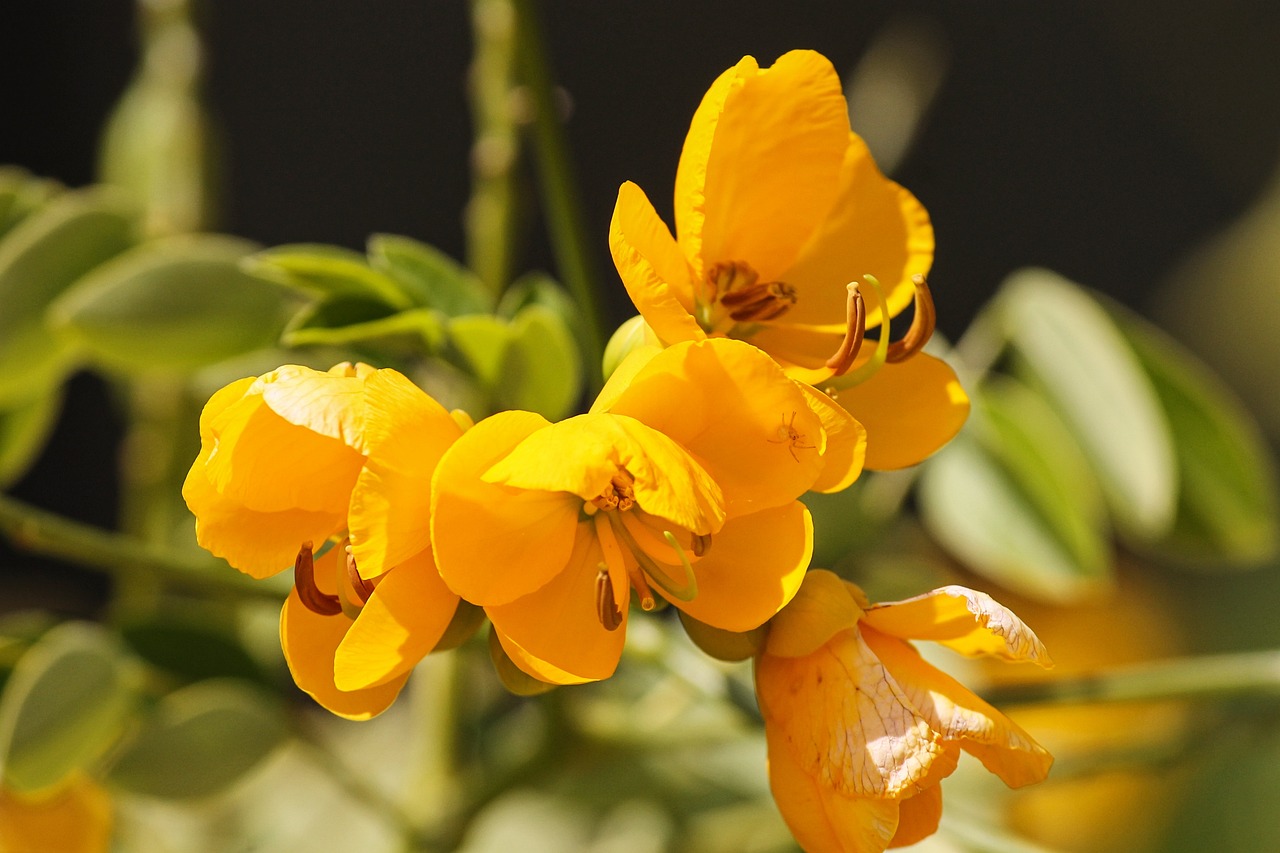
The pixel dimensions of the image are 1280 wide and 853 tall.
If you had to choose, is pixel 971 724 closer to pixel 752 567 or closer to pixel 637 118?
pixel 752 567

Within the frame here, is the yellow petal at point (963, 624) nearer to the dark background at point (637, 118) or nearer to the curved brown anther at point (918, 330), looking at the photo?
the curved brown anther at point (918, 330)

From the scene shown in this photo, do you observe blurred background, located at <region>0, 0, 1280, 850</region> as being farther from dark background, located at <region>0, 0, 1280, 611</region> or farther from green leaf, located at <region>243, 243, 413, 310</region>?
green leaf, located at <region>243, 243, 413, 310</region>

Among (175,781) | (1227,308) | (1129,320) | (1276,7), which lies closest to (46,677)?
(175,781)

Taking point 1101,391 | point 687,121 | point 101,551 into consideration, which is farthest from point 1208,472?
point 687,121

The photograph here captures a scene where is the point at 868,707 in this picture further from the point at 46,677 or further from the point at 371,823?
the point at 371,823

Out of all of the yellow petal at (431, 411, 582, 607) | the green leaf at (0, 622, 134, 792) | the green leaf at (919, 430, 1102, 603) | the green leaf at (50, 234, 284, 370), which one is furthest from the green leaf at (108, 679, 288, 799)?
the green leaf at (919, 430, 1102, 603)

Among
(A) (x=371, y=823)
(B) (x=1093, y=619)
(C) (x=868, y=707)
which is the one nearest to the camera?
(C) (x=868, y=707)
